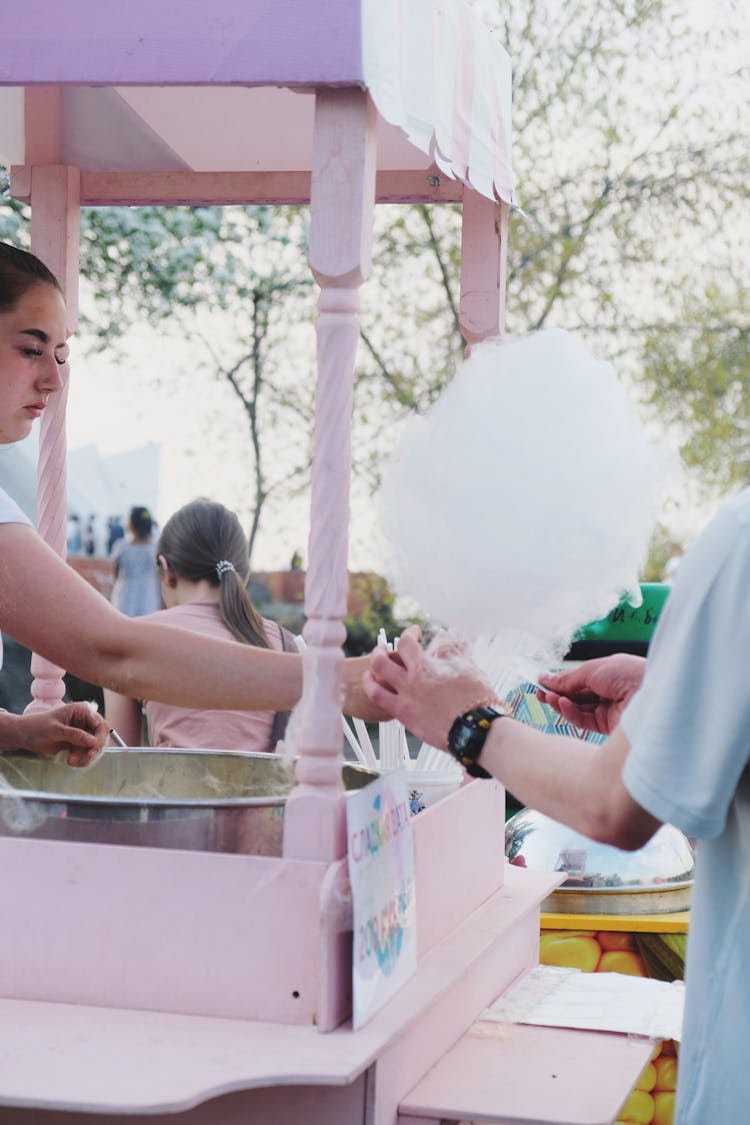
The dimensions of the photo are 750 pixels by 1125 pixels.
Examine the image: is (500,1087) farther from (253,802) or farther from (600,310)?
(600,310)

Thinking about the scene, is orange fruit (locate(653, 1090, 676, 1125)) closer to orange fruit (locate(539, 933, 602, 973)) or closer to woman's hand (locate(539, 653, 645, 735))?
orange fruit (locate(539, 933, 602, 973))

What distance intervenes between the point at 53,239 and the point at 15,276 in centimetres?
58

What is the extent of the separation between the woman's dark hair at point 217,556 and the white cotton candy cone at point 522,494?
170 cm

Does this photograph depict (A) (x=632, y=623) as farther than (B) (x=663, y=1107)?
Yes

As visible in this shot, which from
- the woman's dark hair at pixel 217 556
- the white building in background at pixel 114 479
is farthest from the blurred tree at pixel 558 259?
the woman's dark hair at pixel 217 556

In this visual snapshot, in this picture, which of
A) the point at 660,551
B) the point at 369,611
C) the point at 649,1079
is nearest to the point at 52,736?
the point at 649,1079

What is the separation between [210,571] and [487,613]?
6.11ft

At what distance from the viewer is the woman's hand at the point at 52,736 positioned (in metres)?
1.99

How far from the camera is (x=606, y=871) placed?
237cm

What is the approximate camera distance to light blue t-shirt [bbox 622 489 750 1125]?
1.08 meters

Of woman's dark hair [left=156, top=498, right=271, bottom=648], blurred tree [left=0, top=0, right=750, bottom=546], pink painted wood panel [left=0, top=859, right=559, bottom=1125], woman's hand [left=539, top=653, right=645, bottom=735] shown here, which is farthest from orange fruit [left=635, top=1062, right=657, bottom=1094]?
blurred tree [left=0, top=0, right=750, bottom=546]

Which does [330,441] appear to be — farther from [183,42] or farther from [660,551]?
[660,551]

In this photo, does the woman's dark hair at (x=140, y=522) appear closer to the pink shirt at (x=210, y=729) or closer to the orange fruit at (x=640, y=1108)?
the pink shirt at (x=210, y=729)

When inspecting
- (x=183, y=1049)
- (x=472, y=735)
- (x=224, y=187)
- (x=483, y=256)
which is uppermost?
(x=224, y=187)
